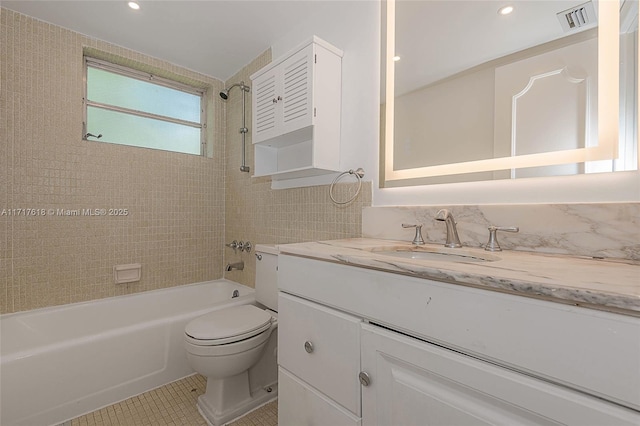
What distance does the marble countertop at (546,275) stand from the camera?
1.56ft

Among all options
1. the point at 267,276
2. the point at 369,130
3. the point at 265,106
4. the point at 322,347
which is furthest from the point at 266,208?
the point at 322,347

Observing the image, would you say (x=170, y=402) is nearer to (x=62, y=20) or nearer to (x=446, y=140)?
(x=446, y=140)

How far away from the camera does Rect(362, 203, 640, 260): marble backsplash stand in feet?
2.66

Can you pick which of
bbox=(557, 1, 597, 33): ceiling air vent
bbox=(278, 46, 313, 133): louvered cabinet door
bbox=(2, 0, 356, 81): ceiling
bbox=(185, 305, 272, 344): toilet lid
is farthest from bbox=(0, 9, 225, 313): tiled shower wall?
bbox=(557, 1, 597, 33): ceiling air vent

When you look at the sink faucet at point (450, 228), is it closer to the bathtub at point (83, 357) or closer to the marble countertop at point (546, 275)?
the marble countertop at point (546, 275)

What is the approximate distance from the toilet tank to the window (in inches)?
52.7

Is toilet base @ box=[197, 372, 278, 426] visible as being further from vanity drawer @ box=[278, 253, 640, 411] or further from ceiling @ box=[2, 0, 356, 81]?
ceiling @ box=[2, 0, 356, 81]

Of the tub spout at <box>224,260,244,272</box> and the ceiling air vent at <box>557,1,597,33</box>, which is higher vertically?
the ceiling air vent at <box>557,1,597,33</box>

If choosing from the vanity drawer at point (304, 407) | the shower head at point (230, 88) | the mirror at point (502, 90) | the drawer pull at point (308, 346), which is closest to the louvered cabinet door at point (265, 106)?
the shower head at point (230, 88)

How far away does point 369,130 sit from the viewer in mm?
1474

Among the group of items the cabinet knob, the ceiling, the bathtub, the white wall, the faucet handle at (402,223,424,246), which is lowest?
the bathtub

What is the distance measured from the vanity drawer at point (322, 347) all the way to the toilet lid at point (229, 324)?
0.37 m

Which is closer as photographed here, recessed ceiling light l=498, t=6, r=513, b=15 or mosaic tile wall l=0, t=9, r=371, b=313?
recessed ceiling light l=498, t=6, r=513, b=15

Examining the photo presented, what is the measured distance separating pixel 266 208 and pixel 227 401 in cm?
120
